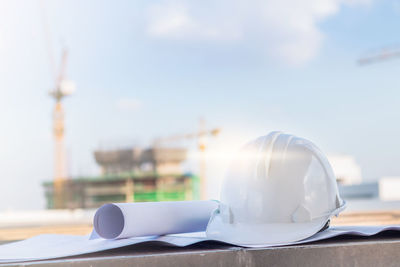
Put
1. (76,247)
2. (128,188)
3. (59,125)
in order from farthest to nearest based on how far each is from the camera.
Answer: (59,125) < (128,188) < (76,247)

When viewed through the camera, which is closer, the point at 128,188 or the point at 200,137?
the point at 128,188

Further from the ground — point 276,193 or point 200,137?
point 200,137

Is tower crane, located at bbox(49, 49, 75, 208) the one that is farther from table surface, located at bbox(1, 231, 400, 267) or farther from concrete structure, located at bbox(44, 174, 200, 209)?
table surface, located at bbox(1, 231, 400, 267)

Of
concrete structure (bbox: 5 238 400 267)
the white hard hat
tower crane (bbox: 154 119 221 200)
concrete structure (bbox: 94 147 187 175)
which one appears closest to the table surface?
concrete structure (bbox: 5 238 400 267)

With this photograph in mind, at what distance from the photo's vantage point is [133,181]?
2888cm

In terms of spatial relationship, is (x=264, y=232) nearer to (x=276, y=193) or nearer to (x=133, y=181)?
(x=276, y=193)

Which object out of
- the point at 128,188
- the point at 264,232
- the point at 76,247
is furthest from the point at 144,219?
the point at 128,188

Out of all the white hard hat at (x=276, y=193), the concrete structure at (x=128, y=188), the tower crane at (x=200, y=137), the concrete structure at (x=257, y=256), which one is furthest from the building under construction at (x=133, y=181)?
the concrete structure at (x=257, y=256)

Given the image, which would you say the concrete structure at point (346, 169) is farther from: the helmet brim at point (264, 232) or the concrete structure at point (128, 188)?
the helmet brim at point (264, 232)

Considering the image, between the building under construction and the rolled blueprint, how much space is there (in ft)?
81.0

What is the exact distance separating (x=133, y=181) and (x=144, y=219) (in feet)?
91.5

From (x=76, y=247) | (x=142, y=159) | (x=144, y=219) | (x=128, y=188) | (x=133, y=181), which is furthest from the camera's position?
(x=142, y=159)

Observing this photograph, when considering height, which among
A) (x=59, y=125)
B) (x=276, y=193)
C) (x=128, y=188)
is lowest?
(x=128, y=188)

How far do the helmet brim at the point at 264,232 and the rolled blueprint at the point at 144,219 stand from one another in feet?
0.42
